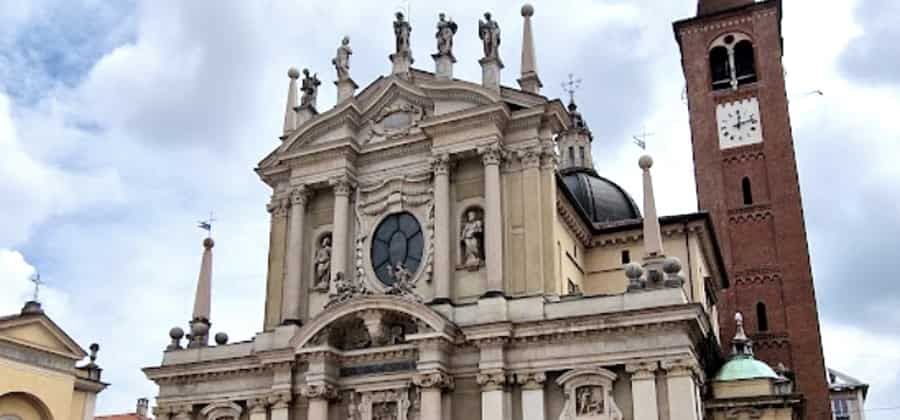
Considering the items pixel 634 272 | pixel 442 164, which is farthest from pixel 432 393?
pixel 442 164

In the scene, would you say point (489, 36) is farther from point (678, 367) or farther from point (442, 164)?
point (678, 367)

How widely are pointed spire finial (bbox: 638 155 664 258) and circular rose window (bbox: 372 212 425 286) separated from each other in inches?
221

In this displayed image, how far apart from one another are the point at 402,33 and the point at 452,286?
7.44 metres

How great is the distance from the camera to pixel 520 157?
2195cm

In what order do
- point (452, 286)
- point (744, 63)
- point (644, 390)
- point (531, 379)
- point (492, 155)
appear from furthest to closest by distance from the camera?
point (744, 63) < point (492, 155) < point (452, 286) < point (531, 379) < point (644, 390)

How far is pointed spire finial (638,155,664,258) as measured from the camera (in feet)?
64.6

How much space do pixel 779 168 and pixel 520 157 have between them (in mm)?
17094

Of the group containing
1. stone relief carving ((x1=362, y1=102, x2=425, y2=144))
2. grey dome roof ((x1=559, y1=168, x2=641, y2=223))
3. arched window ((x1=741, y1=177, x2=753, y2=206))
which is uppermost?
arched window ((x1=741, y1=177, x2=753, y2=206))

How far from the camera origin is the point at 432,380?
65.5ft

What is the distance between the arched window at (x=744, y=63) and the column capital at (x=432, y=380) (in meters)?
22.7

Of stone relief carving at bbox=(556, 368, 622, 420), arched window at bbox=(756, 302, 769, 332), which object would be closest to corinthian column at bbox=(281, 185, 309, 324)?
stone relief carving at bbox=(556, 368, 622, 420)

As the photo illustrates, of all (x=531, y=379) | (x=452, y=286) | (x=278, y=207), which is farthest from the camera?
(x=278, y=207)

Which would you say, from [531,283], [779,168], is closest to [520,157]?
[531,283]

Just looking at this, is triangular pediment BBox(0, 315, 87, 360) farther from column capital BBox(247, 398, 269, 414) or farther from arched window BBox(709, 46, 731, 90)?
arched window BBox(709, 46, 731, 90)
